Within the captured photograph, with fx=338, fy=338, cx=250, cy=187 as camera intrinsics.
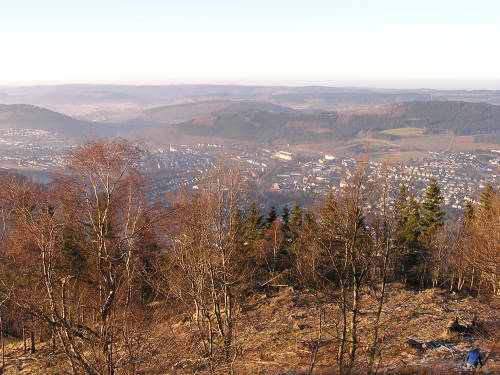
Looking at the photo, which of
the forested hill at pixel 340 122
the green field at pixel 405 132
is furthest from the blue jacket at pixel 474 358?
the green field at pixel 405 132

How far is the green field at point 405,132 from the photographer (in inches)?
4924

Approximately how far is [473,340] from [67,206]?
490 inches

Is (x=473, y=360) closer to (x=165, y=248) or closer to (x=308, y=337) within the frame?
(x=308, y=337)

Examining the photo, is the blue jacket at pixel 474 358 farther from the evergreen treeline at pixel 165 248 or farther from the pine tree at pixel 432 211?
the pine tree at pixel 432 211

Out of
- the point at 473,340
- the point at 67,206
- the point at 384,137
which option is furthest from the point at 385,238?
the point at 384,137

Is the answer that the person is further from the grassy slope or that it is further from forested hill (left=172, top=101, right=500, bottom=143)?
forested hill (left=172, top=101, right=500, bottom=143)

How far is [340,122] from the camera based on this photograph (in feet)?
489

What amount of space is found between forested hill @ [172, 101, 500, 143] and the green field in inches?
148

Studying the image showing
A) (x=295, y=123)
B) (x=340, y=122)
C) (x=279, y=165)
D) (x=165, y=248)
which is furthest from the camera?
(x=295, y=123)

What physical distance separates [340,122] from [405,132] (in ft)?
94.9

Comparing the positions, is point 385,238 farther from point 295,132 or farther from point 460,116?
point 460,116

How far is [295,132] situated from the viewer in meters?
140

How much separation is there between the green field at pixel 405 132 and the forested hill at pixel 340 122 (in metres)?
3.75

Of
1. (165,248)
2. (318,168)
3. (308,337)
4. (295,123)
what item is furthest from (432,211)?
(295,123)
